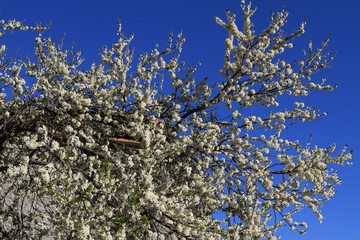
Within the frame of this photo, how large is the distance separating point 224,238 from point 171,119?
2.20 meters

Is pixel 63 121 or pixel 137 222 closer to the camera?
pixel 137 222

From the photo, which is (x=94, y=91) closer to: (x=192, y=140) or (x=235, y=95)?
(x=192, y=140)

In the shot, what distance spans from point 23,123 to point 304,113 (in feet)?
13.5

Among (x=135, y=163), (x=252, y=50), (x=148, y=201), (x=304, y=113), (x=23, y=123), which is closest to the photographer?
(x=148, y=201)

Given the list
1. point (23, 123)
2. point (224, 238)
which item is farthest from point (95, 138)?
point (224, 238)

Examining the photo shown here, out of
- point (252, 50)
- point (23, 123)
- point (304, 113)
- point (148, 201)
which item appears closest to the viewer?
point (148, 201)

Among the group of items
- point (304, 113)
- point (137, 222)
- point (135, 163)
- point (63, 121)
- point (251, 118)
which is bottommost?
point (137, 222)

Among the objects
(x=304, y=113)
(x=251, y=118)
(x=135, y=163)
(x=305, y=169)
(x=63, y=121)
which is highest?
(x=304, y=113)

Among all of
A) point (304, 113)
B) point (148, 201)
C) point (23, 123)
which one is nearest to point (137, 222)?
point (148, 201)

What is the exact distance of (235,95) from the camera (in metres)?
7.54

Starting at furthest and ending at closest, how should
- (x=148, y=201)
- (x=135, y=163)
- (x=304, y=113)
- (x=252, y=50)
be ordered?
(x=304, y=113) → (x=252, y=50) → (x=135, y=163) → (x=148, y=201)

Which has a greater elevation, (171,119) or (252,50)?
(252,50)

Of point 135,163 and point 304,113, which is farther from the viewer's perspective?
point 304,113

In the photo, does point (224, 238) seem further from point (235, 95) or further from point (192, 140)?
point (235, 95)
